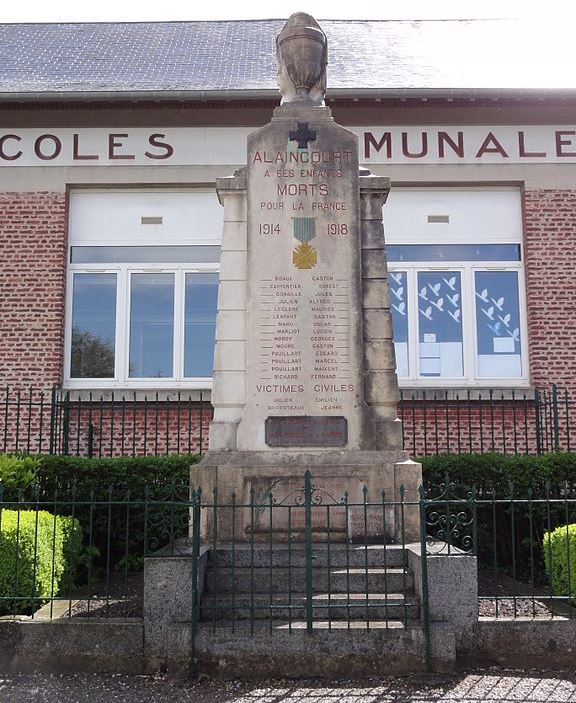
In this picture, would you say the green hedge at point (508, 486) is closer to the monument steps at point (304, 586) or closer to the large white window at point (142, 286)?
the monument steps at point (304, 586)

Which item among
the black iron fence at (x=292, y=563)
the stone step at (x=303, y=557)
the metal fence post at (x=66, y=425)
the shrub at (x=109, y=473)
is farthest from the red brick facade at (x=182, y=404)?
the stone step at (x=303, y=557)

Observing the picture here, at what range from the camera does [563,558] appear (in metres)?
6.41

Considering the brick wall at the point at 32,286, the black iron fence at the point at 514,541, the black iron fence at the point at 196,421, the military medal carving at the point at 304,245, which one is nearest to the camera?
the black iron fence at the point at 514,541

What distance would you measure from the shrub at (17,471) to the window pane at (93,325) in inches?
143

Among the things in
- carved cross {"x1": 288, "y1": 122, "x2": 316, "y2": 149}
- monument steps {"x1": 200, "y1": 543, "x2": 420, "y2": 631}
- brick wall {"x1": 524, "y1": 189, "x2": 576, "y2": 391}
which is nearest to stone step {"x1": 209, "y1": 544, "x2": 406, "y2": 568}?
monument steps {"x1": 200, "y1": 543, "x2": 420, "y2": 631}

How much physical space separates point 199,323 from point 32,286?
260 cm

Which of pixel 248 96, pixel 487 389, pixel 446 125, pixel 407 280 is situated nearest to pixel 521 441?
pixel 487 389

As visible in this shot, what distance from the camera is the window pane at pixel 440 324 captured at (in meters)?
11.7

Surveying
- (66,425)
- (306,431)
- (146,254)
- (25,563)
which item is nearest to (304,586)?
(306,431)

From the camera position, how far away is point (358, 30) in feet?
50.3

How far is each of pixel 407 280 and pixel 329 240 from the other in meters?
5.22

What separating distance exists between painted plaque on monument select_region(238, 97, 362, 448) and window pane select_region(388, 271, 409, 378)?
496 centimetres

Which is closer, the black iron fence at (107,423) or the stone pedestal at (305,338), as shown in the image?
the stone pedestal at (305,338)

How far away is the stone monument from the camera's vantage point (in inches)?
251
